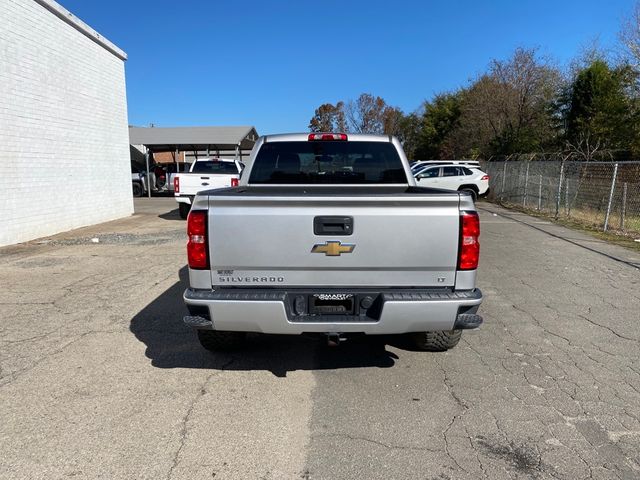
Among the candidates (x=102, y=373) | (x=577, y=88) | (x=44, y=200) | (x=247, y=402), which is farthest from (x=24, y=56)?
(x=577, y=88)

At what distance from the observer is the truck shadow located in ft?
13.3

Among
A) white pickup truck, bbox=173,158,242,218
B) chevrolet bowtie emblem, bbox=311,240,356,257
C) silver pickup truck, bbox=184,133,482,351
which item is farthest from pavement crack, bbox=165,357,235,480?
white pickup truck, bbox=173,158,242,218

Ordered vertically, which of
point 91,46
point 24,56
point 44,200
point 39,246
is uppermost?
point 91,46

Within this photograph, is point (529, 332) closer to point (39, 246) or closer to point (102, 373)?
point (102, 373)

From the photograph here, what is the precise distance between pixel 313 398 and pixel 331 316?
66 centimetres

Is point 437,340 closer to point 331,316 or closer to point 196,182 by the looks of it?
point 331,316

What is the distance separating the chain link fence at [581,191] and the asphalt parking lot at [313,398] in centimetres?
771

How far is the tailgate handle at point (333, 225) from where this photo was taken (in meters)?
3.22

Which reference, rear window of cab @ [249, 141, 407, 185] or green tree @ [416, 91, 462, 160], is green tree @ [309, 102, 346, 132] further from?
rear window of cab @ [249, 141, 407, 185]

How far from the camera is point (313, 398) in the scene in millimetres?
3484

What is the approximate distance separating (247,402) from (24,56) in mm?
10501

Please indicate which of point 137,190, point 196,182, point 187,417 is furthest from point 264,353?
point 137,190

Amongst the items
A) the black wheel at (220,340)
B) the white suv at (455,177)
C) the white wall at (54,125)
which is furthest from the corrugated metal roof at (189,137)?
the black wheel at (220,340)

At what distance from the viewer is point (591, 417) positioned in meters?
3.22
